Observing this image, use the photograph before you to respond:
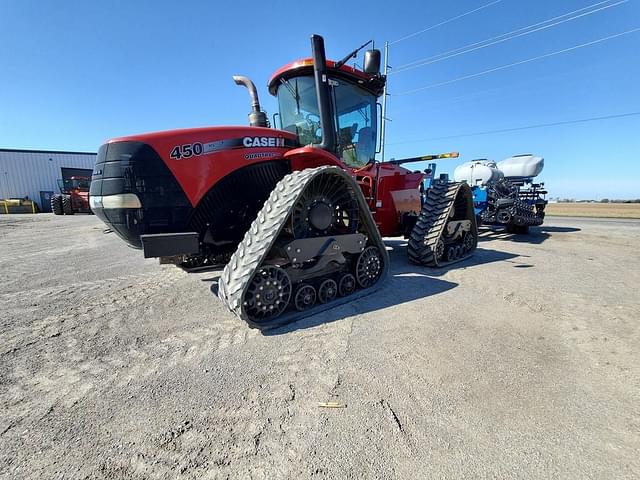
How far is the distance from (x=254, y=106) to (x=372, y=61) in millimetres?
1806

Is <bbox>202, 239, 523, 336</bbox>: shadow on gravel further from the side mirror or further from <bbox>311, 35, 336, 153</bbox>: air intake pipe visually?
the side mirror

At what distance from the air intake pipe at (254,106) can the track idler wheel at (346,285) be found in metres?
2.61

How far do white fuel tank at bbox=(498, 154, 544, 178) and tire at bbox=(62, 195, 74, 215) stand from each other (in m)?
28.4

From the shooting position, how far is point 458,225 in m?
5.66

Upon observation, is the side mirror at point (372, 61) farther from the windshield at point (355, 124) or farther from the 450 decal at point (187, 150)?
the 450 decal at point (187, 150)

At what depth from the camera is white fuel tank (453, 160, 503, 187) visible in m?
12.9

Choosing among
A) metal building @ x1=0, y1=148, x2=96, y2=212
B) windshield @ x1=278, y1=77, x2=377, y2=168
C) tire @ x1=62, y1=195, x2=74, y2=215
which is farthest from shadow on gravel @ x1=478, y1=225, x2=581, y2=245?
metal building @ x1=0, y1=148, x2=96, y2=212

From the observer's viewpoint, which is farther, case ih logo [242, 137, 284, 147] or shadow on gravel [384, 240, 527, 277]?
shadow on gravel [384, 240, 527, 277]

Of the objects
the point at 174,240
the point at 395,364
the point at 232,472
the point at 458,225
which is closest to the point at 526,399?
the point at 395,364

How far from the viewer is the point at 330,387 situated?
2.05m

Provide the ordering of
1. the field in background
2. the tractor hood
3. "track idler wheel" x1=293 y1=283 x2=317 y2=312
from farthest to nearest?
the field in background → "track idler wheel" x1=293 y1=283 x2=317 y2=312 → the tractor hood

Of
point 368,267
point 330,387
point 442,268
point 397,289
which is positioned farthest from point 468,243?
point 330,387

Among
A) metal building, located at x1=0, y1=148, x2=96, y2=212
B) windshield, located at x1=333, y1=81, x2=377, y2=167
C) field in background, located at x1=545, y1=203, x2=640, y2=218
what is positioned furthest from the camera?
metal building, located at x1=0, y1=148, x2=96, y2=212

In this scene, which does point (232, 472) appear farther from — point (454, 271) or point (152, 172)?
point (454, 271)
